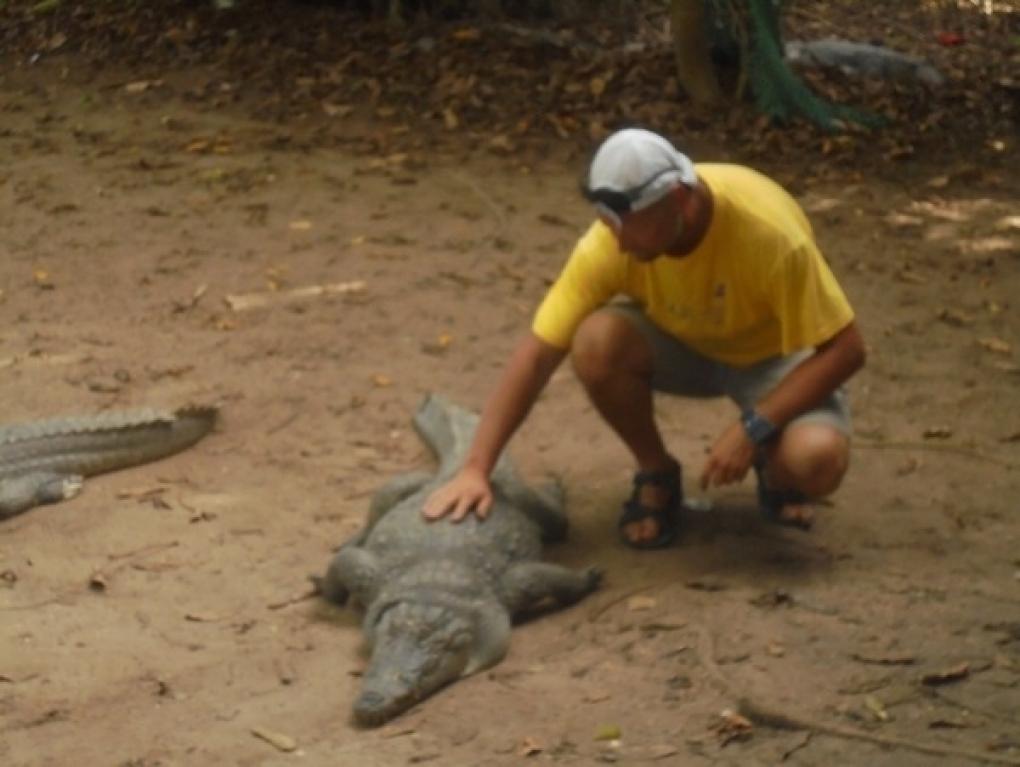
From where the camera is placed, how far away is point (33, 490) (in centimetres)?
593

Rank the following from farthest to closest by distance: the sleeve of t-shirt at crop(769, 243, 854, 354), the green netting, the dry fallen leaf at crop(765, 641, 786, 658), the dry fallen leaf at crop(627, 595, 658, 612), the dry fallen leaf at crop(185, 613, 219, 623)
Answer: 1. the green netting
2. the dry fallen leaf at crop(185, 613, 219, 623)
3. the dry fallen leaf at crop(627, 595, 658, 612)
4. the sleeve of t-shirt at crop(769, 243, 854, 354)
5. the dry fallen leaf at crop(765, 641, 786, 658)

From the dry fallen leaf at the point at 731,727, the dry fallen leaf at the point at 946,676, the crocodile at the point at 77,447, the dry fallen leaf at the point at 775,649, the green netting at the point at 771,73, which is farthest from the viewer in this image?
the green netting at the point at 771,73

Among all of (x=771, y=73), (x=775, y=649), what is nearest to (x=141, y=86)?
(x=771, y=73)

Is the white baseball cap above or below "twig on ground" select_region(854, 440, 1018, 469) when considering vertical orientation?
above

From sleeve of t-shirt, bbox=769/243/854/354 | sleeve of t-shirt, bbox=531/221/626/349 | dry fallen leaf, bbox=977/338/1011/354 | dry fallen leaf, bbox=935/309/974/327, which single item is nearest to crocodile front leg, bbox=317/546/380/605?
sleeve of t-shirt, bbox=531/221/626/349

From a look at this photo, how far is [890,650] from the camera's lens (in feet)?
14.4

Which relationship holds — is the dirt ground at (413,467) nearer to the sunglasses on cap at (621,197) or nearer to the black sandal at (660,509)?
the black sandal at (660,509)

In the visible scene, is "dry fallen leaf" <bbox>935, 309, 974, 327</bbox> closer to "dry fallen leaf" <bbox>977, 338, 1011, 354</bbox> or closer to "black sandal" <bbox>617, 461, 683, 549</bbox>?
"dry fallen leaf" <bbox>977, 338, 1011, 354</bbox>

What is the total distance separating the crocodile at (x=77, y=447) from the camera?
5.95 metres

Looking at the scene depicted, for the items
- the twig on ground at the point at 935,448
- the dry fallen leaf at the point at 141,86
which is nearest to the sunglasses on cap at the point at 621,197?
the twig on ground at the point at 935,448

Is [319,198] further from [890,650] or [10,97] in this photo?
[890,650]

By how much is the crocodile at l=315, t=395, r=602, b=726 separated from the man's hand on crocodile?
26 mm

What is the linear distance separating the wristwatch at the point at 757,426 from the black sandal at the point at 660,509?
0.49m

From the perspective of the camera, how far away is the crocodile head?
4.29 meters
